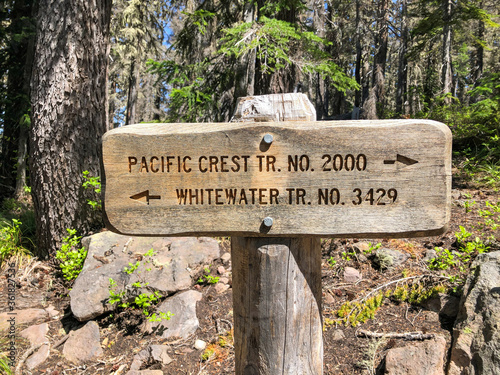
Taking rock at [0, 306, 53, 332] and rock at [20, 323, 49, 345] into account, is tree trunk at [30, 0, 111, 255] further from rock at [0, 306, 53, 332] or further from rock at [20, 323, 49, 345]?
rock at [20, 323, 49, 345]

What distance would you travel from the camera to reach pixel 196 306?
3.61 m

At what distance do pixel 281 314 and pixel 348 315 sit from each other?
6.27ft

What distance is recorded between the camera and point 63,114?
450 centimetres

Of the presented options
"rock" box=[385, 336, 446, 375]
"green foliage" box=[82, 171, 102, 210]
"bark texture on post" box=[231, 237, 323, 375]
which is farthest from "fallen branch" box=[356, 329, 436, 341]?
"green foliage" box=[82, 171, 102, 210]

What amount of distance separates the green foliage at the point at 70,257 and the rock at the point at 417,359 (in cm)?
360

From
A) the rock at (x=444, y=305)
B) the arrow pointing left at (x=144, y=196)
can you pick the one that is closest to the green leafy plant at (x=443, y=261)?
the rock at (x=444, y=305)

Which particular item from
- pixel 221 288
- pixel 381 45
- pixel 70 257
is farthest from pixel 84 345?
pixel 381 45

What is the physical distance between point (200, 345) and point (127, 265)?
4.40 feet

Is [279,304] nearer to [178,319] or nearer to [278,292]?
[278,292]

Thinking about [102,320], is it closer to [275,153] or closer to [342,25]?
[275,153]

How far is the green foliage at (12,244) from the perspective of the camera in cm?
464

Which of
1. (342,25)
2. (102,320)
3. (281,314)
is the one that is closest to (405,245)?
(281,314)

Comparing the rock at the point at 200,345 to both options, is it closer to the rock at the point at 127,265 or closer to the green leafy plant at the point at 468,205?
the rock at the point at 127,265

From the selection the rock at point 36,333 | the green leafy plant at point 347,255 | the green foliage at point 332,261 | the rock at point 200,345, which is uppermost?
the green leafy plant at point 347,255
